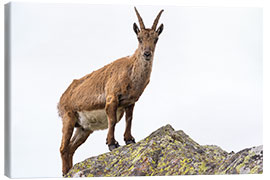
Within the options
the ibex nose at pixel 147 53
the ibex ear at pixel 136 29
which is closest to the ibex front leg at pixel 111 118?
the ibex nose at pixel 147 53

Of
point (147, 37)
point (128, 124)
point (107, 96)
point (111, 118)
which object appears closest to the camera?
point (147, 37)

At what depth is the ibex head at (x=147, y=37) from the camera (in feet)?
Result: 34.3

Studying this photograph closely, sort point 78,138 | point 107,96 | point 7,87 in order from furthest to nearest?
point 78,138 → point 107,96 → point 7,87

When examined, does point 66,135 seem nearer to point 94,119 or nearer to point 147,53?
point 94,119

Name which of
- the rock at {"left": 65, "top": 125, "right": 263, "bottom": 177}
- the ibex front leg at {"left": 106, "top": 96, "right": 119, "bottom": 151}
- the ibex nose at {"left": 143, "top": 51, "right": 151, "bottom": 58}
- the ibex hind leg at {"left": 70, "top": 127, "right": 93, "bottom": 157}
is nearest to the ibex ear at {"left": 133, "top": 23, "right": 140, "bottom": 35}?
the ibex nose at {"left": 143, "top": 51, "right": 151, "bottom": 58}

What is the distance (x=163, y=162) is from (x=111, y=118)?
116 centimetres

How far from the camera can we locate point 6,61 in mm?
10227

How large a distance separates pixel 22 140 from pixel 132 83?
209 cm

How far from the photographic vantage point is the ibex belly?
10.9 m

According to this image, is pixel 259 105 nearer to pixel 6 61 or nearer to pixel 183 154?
pixel 183 154

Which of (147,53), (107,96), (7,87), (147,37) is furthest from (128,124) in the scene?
(7,87)

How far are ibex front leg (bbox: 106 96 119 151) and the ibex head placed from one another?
3.03 feet

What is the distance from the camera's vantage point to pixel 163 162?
34.0 ft

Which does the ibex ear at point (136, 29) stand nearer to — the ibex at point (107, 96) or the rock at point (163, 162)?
the ibex at point (107, 96)
